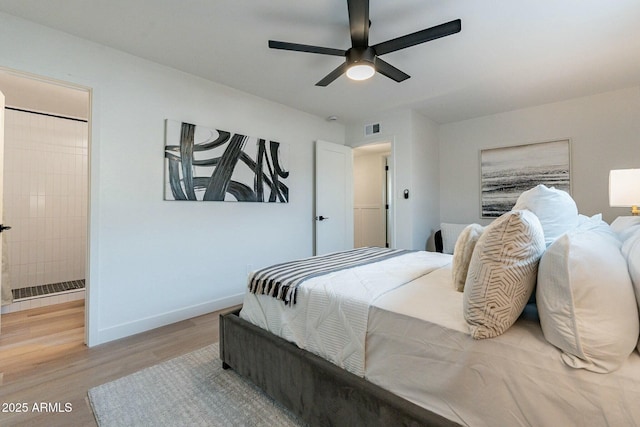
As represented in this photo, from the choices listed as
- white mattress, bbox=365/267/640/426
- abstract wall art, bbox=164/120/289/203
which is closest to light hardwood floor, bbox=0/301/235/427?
abstract wall art, bbox=164/120/289/203

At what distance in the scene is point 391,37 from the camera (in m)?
2.28

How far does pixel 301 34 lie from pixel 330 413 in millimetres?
2498

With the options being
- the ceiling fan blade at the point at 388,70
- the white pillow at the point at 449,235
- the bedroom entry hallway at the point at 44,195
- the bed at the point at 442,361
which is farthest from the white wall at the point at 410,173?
the bedroom entry hallway at the point at 44,195

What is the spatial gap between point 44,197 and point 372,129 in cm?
455

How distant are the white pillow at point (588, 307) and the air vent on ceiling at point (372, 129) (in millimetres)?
3525

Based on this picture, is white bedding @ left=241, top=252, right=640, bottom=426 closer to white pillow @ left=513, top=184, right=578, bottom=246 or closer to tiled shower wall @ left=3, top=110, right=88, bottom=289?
white pillow @ left=513, top=184, right=578, bottom=246

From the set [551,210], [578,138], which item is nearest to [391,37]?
[551,210]

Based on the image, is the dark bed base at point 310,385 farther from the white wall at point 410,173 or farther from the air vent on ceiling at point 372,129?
the air vent on ceiling at point 372,129

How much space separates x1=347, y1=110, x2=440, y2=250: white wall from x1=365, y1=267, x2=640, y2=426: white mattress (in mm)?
2661

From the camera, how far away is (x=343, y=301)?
1361 mm

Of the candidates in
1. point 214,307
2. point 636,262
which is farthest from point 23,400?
point 636,262

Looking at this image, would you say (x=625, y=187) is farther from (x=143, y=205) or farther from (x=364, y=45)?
(x=143, y=205)

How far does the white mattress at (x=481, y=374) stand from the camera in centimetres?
78

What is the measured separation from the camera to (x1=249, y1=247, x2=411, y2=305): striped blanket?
1.60m
